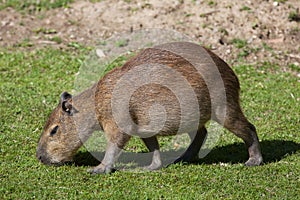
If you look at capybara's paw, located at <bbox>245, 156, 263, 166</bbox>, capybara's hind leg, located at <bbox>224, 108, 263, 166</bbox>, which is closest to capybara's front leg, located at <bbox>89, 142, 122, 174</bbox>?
capybara's hind leg, located at <bbox>224, 108, 263, 166</bbox>

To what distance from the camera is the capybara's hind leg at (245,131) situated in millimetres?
6832

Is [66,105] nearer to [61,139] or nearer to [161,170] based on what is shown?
[61,139]

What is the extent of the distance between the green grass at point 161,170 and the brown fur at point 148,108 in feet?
0.79

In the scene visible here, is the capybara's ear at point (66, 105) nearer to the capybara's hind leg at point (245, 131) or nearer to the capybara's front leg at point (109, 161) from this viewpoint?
the capybara's front leg at point (109, 161)

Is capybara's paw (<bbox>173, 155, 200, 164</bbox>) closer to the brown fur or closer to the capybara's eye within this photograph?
the brown fur

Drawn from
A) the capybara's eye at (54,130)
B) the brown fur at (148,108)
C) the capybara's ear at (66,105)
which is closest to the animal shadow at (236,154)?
the brown fur at (148,108)

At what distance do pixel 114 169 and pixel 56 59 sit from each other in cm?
426

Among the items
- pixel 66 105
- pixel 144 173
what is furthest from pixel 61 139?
pixel 144 173

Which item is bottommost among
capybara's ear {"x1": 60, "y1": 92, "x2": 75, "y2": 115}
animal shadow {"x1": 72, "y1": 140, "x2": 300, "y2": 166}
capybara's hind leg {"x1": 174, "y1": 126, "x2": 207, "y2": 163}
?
animal shadow {"x1": 72, "y1": 140, "x2": 300, "y2": 166}

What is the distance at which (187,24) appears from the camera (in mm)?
11492

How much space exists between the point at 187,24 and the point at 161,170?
507cm

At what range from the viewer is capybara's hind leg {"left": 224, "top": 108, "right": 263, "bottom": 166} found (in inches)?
269

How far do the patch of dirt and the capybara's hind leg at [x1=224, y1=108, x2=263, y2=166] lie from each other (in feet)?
12.5

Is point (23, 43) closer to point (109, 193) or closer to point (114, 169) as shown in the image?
point (114, 169)
